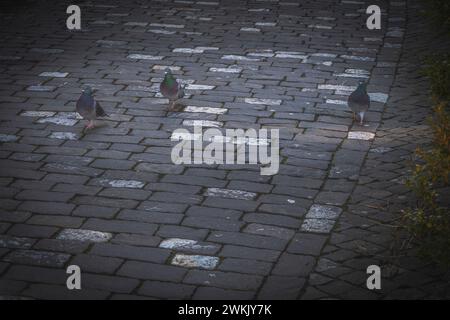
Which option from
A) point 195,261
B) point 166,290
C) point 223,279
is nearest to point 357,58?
point 195,261

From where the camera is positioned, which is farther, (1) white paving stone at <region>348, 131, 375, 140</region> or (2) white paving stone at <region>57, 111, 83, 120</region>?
(2) white paving stone at <region>57, 111, 83, 120</region>

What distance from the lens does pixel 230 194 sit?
620 cm

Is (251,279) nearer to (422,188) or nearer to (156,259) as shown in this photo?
(156,259)

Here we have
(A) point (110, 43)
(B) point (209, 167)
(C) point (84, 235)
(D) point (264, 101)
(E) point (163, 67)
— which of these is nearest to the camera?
(C) point (84, 235)

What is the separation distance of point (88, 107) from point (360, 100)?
9.69 ft

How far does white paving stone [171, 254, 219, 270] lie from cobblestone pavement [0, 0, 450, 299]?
17mm

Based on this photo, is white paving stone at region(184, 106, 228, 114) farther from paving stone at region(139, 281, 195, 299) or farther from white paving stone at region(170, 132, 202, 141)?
paving stone at region(139, 281, 195, 299)

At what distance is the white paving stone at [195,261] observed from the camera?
16.4 feet

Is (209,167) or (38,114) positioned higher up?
(38,114)

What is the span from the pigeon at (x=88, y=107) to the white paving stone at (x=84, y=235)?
2.31 metres

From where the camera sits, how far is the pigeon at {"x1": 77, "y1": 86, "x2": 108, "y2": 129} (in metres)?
7.49

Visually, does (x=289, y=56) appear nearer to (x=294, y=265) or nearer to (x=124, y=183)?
(x=124, y=183)

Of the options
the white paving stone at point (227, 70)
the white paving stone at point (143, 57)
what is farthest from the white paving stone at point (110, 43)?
the white paving stone at point (227, 70)

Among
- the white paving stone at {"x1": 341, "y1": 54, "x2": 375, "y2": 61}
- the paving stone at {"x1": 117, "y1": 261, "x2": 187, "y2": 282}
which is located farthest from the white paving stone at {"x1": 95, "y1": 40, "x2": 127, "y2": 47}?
the paving stone at {"x1": 117, "y1": 261, "x2": 187, "y2": 282}
